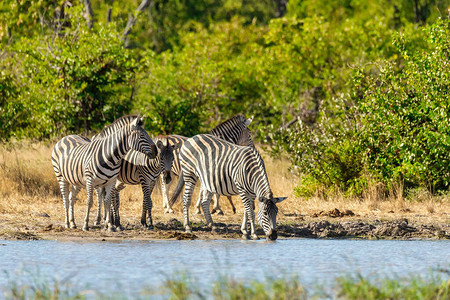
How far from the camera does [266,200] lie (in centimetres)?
1030

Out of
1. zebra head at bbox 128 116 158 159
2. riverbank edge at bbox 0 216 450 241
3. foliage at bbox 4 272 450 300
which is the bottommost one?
foliage at bbox 4 272 450 300

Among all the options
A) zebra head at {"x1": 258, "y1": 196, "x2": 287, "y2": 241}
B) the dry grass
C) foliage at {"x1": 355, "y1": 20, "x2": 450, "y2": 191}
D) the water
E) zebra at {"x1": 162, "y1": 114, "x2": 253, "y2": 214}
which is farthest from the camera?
zebra at {"x1": 162, "y1": 114, "x2": 253, "y2": 214}

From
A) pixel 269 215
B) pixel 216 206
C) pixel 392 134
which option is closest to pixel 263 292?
pixel 269 215

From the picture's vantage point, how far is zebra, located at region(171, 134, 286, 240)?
10.5m

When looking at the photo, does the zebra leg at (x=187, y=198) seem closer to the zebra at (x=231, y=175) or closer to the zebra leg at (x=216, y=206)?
the zebra at (x=231, y=175)

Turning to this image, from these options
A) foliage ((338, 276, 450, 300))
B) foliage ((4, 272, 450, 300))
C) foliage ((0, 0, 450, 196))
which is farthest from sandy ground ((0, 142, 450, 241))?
foliage ((338, 276, 450, 300))

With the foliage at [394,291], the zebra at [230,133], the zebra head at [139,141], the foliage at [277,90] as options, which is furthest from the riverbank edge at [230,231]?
the foliage at [394,291]

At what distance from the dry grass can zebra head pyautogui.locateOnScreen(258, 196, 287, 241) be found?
110 inches

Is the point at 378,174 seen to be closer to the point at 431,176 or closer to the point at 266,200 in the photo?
the point at 431,176

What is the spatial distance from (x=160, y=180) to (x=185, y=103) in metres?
5.00

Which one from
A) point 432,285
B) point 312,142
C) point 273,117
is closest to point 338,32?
point 273,117

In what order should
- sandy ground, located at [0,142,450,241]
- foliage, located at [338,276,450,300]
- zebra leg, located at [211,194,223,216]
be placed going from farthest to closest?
zebra leg, located at [211,194,223,216] → sandy ground, located at [0,142,450,241] → foliage, located at [338,276,450,300]

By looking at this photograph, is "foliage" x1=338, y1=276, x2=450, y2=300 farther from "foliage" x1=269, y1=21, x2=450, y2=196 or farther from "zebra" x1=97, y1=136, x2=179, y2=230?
"foliage" x1=269, y1=21, x2=450, y2=196

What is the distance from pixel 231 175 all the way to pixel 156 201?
455 cm
